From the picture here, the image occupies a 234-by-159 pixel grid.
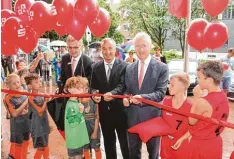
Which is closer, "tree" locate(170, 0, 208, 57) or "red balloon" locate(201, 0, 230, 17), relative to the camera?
"red balloon" locate(201, 0, 230, 17)

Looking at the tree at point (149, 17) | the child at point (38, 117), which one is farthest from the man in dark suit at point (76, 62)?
the tree at point (149, 17)

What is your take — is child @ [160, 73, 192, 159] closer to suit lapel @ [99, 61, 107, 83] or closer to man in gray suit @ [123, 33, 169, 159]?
man in gray suit @ [123, 33, 169, 159]

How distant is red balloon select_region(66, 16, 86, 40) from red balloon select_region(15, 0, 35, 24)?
889 millimetres

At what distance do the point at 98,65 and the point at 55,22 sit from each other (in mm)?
1267

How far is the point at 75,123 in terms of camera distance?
3664 millimetres

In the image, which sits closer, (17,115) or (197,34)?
(17,115)

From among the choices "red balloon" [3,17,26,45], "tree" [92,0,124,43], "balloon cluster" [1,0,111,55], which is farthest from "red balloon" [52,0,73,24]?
"tree" [92,0,124,43]

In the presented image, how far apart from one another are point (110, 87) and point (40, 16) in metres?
1.69

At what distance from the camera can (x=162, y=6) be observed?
91.2 ft

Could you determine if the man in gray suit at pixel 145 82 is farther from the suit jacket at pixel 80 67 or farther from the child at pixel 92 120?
the suit jacket at pixel 80 67

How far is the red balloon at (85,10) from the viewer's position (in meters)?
4.33

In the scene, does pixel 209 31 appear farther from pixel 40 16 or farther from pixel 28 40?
pixel 28 40

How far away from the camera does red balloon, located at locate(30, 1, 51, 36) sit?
471 centimetres

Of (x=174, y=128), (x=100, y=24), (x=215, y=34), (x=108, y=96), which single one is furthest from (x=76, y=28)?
(x=174, y=128)
